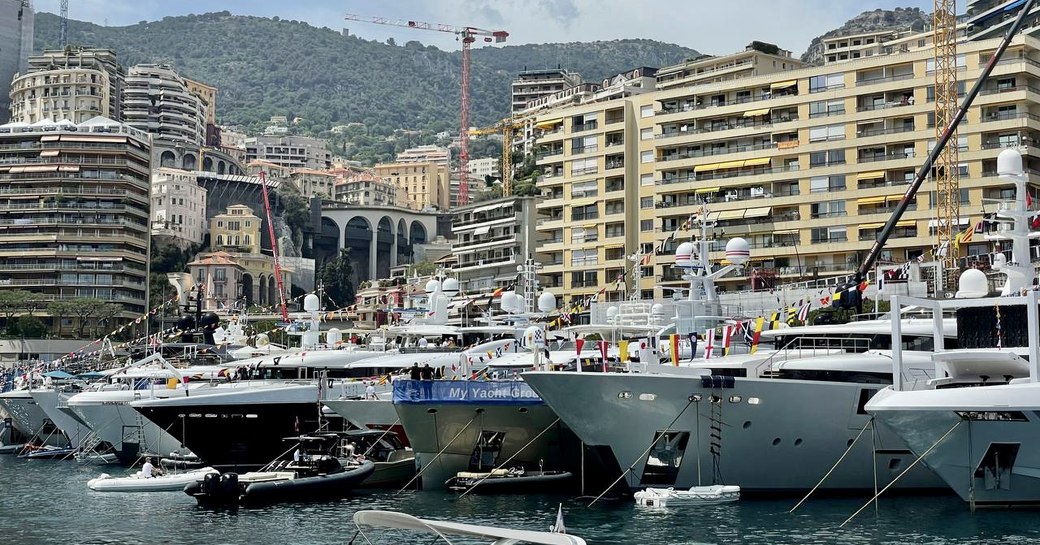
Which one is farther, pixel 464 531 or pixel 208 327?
Result: pixel 208 327

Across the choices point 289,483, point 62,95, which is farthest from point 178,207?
point 289,483

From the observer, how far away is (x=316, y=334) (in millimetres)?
61469

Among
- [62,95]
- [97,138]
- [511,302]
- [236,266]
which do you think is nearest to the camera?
[511,302]

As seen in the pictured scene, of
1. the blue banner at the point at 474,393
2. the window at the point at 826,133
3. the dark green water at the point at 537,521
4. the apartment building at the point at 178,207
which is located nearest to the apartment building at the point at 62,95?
the apartment building at the point at 178,207

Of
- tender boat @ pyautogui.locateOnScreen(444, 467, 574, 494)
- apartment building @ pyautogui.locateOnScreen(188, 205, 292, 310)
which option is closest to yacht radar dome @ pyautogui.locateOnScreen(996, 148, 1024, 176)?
tender boat @ pyautogui.locateOnScreen(444, 467, 574, 494)

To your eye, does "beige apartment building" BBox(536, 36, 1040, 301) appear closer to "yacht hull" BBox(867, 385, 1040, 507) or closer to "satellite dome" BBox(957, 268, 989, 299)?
"satellite dome" BBox(957, 268, 989, 299)

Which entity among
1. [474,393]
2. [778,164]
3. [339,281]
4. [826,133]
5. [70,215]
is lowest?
A: [474,393]

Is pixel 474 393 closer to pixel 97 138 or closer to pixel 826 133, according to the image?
pixel 826 133

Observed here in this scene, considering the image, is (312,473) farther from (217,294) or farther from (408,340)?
(217,294)

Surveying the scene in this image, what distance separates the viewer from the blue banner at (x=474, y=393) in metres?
41.4

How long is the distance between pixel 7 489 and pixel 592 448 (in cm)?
2312

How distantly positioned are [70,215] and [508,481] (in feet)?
364

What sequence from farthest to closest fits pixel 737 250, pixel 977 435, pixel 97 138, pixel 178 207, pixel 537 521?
pixel 178 207, pixel 97 138, pixel 737 250, pixel 537 521, pixel 977 435

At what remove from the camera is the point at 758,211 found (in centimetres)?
9094
